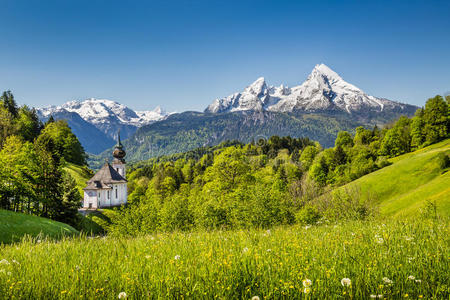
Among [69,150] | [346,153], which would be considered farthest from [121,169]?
[346,153]

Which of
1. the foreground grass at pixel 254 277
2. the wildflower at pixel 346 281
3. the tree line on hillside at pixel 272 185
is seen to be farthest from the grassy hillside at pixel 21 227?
the wildflower at pixel 346 281

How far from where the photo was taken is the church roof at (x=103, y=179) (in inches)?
3152

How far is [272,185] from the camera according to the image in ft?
164

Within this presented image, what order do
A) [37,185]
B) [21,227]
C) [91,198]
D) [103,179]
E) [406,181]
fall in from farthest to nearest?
[103,179]
[91,198]
[406,181]
[37,185]
[21,227]

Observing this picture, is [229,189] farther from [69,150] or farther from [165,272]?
[69,150]

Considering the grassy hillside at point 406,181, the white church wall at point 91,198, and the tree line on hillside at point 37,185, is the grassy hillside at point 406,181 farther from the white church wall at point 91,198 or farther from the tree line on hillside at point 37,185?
the white church wall at point 91,198

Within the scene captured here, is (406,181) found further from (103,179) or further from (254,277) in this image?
(103,179)

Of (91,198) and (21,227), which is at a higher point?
(21,227)

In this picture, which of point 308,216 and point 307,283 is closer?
point 307,283

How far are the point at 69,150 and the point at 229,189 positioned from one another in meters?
78.4

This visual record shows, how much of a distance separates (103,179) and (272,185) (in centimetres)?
5760

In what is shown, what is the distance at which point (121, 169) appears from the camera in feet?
328

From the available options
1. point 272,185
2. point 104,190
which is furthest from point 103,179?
point 272,185

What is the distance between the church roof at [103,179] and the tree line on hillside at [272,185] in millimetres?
9660
